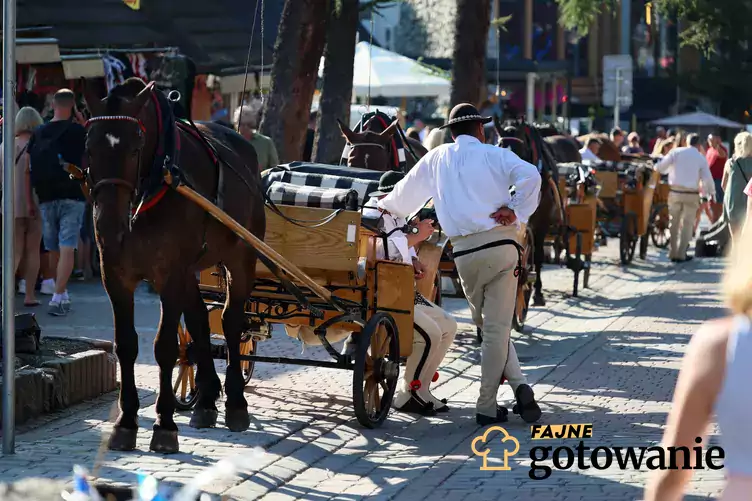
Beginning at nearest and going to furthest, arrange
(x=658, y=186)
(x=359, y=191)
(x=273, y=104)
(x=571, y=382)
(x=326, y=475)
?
(x=326, y=475) < (x=359, y=191) < (x=571, y=382) < (x=273, y=104) < (x=658, y=186)

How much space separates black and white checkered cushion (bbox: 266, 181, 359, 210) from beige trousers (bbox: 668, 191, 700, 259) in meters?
14.3

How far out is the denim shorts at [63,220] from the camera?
1465cm

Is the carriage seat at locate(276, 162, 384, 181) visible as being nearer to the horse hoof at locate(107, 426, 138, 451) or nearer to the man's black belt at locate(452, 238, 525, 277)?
the man's black belt at locate(452, 238, 525, 277)

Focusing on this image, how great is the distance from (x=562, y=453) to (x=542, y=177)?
7.96 meters

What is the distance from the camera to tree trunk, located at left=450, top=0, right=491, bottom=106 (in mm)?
21734

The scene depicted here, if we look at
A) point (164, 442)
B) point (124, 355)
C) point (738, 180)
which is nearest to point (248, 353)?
point (124, 355)

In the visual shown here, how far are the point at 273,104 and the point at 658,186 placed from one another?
398 inches

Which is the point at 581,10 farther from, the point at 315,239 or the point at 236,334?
the point at 236,334

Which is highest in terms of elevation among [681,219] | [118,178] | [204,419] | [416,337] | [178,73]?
[178,73]

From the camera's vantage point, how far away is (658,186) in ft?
81.5

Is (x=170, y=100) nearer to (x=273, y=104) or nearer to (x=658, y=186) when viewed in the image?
(x=273, y=104)

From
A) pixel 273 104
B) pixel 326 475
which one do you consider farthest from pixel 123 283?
pixel 273 104

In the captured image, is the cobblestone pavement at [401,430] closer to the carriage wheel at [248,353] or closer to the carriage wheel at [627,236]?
the carriage wheel at [248,353]

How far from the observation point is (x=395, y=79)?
91.8ft
